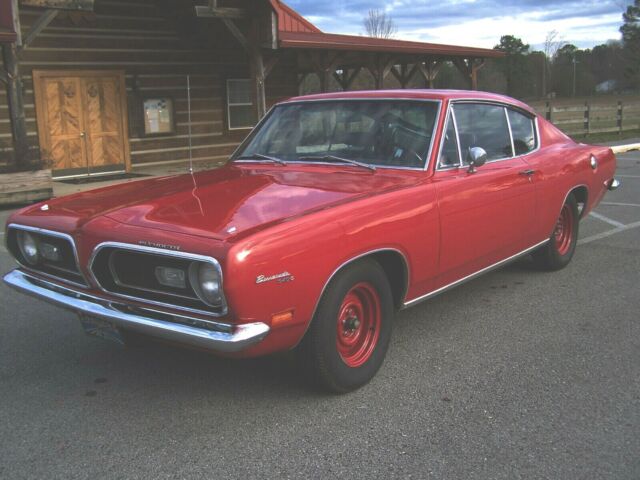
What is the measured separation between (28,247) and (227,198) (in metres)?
1.20

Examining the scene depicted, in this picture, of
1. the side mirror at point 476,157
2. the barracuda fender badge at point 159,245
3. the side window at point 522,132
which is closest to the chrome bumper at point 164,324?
the barracuda fender badge at point 159,245

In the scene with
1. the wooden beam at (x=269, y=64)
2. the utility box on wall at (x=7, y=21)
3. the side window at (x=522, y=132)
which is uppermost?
the utility box on wall at (x=7, y=21)

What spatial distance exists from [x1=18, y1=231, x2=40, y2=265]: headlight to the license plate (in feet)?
1.74

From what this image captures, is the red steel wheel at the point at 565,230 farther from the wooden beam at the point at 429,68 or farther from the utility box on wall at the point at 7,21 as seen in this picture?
the wooden beam at the point at 429,68

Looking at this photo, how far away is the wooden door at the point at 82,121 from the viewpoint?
13039mm

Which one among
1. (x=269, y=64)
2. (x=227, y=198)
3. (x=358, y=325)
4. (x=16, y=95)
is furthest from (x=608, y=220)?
(x=16, y=95)

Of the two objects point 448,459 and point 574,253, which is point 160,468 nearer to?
point 448,459

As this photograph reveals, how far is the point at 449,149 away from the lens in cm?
413

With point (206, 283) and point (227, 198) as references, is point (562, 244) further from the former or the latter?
point (206, 283)

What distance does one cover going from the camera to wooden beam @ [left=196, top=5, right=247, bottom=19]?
12312mm

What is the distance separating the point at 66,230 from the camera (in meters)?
3.28

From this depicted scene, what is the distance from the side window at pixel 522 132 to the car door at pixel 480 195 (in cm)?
11

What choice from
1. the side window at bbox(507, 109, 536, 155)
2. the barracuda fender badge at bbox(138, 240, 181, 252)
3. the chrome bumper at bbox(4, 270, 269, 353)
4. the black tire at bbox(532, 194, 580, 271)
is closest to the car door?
the side window at bbox(507, 109, 536, 155)

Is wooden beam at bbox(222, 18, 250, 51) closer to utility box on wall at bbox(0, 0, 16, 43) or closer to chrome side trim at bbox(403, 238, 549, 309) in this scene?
utility box on wall at bbox(0, 0, 16, 43)
